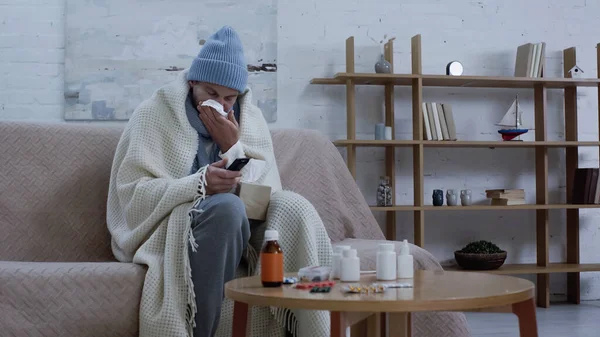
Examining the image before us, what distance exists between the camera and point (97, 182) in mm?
2551

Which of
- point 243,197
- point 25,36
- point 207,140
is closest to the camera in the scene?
point 243,197

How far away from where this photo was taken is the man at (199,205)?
2.00 m

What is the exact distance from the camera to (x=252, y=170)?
7.82 ft

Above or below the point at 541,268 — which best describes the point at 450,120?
above

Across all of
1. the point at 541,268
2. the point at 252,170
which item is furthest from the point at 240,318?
the point at 541,268

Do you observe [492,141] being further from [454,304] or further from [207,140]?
[454,304]

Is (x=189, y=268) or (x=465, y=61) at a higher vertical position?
(x=465, y=61)

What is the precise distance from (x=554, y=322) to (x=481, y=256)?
501 millimetres

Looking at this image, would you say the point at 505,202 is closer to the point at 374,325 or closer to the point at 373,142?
the point at 373,142

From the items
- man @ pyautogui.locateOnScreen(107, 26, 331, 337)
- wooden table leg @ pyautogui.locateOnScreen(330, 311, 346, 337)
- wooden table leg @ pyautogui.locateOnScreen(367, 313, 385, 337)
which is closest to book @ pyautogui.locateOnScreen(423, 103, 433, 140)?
man @ pyautogui.locateOnScreen(107, 26, 331, 337)

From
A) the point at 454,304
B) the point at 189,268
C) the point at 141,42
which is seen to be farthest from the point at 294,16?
the point at 454,304

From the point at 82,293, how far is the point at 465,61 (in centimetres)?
285

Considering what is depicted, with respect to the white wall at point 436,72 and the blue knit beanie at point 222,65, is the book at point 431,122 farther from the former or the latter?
the blue knit beanie at point 222,65

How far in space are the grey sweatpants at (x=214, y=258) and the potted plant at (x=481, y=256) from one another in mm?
2132
